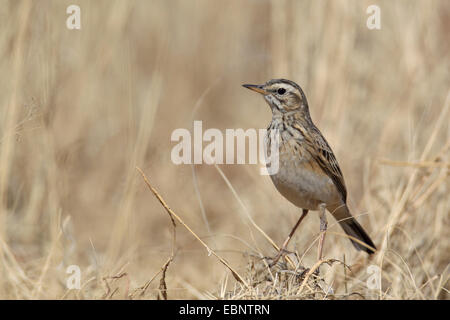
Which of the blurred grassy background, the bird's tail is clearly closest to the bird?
the bird's tail

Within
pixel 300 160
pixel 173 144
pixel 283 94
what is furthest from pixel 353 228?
pixel 173 144

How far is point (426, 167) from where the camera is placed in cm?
469

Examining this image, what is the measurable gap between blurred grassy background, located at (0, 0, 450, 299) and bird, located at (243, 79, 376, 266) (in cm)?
26

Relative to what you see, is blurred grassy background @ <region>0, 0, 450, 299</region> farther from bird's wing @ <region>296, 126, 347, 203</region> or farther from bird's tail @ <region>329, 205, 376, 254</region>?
bird's wing @ <region>296, 126, 347, 203</region>

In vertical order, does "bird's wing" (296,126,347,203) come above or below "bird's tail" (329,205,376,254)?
above

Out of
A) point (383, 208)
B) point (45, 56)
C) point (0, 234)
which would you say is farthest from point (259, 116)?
point (0, 234)

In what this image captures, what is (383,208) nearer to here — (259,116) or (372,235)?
(372,235)

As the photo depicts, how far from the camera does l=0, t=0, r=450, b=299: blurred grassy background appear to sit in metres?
4.52

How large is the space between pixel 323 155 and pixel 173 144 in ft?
7.58

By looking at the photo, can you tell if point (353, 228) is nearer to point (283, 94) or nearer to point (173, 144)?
point (283, 94)

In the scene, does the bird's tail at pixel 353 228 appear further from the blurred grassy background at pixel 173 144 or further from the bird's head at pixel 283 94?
the bird's head at pixel 283 94

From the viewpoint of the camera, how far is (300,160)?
→ 4.19 meters

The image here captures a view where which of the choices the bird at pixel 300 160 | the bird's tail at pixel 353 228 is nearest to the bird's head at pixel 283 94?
the bird at pixel 300 160

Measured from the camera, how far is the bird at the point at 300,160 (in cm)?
412
